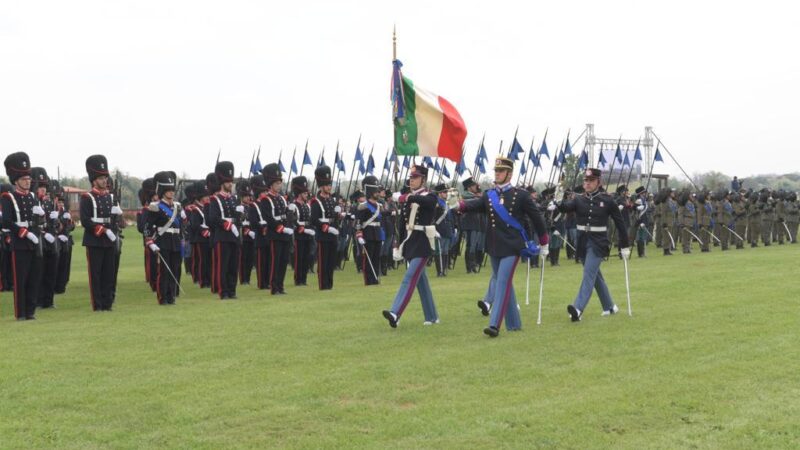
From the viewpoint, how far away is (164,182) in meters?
16.6

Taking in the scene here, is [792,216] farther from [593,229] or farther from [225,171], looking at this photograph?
[593,229]

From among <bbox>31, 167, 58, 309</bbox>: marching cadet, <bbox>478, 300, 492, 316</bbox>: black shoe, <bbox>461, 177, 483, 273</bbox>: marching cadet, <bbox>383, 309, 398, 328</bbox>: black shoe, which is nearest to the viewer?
<bbox>383, 309, 398, 328</bbox>: black shoe

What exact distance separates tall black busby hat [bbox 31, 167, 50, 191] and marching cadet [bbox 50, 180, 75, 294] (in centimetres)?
53

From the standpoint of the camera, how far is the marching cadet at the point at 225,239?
Result: 1725 centimetres

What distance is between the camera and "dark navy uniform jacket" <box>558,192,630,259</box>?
41.5 ft

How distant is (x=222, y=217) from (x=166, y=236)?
126cm

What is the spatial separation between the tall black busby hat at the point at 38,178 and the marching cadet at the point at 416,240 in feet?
24.2

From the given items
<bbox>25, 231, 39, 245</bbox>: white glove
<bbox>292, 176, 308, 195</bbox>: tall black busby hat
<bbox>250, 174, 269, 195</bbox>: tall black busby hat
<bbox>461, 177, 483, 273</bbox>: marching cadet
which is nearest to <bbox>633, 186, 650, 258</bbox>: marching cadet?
<bbox>461, 177, 483, 273</bbox>: marching cadet

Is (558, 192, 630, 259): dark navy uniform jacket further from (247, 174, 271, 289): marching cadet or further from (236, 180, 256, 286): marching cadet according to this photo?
(236, 180, 256, 286): marching cadet

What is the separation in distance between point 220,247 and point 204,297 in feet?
3.34

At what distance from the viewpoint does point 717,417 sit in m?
7.15

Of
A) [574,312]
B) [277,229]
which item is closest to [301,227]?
[277,229]

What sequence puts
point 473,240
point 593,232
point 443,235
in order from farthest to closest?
point 473,240
point 443,235
point 593,232

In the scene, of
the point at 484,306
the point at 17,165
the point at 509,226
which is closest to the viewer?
the point at 509,226
